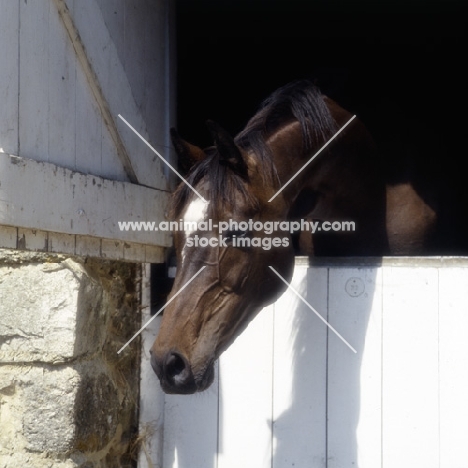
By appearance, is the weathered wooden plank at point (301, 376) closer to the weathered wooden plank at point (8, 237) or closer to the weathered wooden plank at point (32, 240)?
the weathered wooden plank at point (32, 240)

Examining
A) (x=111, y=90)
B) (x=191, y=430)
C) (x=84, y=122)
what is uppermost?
(x=111, y=90)

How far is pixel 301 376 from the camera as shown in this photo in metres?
2.55

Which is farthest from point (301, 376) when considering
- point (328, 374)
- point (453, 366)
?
point (453, 366)

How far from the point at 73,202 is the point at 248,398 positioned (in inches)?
34.4

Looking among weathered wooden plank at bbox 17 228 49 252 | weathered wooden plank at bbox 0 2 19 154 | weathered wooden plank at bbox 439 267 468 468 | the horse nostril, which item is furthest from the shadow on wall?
weathered wooden plank at bbox 0 2 19 154

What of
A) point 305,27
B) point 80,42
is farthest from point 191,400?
point 305,27

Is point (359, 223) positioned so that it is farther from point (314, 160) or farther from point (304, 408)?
point (304, 408)

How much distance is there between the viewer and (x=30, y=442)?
2291 millimetres

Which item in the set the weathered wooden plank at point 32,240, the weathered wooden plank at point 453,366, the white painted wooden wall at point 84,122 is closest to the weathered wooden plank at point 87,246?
the white painted wooden wall at point 84,122

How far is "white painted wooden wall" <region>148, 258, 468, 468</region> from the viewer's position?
234cm

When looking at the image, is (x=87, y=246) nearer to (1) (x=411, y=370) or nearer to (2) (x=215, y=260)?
(2) (x=215, y=260)

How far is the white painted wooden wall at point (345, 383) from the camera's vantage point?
7.68ft

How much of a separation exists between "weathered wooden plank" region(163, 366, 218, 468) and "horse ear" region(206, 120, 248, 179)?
78cm

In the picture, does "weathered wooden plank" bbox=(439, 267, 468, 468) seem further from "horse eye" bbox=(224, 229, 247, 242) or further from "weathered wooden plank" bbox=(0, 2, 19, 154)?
"weathered wooden plank" bbox=(0, 2, 19, 154)
